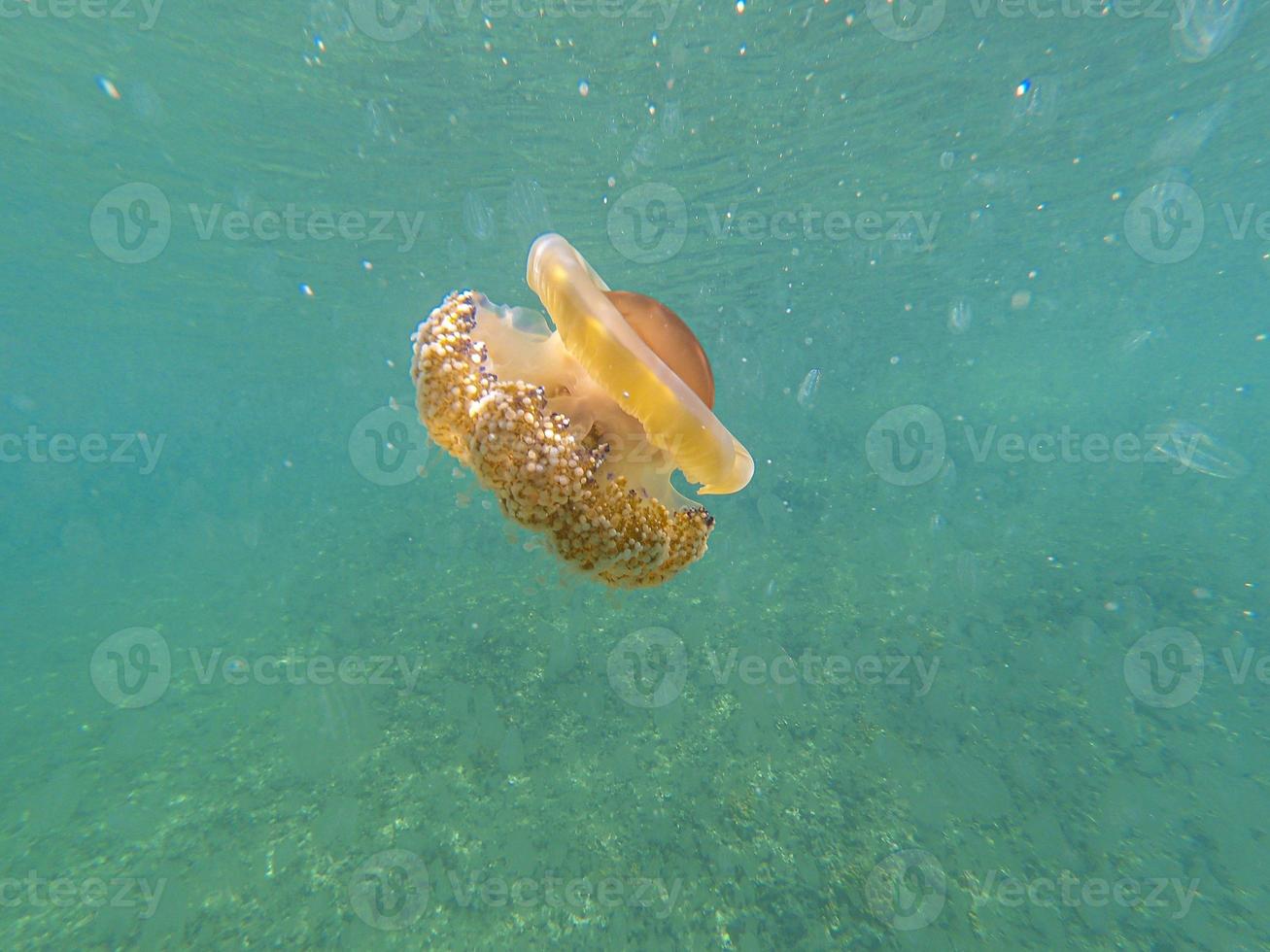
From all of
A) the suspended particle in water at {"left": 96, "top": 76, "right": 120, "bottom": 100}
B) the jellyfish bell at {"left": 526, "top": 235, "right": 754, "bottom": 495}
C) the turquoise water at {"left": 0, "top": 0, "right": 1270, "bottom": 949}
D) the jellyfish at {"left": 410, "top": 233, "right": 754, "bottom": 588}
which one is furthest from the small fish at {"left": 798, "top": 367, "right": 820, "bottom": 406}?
the jellyfish bell at {"left": 526, "top": 235, "right": 754, "bottom": 495}

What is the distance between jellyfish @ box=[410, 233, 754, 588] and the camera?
6.07 ft

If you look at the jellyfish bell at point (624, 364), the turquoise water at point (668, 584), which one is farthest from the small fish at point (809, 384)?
the jellyfish bell at point (624, 364)

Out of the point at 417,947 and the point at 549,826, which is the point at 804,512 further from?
the point at 417,947

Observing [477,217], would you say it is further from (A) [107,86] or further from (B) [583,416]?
(B) [583,416]

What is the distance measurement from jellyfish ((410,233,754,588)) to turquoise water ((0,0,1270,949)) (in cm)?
37

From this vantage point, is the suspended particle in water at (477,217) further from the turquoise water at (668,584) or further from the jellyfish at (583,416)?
the jellyfish at (583,416)

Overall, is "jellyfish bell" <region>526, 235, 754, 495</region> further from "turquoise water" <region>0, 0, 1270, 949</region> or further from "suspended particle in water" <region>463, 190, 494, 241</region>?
"suspended particle in water" <region>463, 190, 494, 241</region>

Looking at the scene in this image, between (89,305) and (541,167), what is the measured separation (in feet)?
90.7

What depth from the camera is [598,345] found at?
1.81m

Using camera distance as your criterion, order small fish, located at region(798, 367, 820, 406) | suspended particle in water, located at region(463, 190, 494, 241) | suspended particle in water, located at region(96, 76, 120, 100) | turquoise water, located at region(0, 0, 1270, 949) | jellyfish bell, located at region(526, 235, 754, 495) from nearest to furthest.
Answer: jellyfish bell, located at region(526, 235, 754, 495), turquoise water, located at region(0, 0, 1270, 949), suspended particle in water, located at region(96, 76, 120, 100), suspended particle in water, located at region(463, 190, 494, 241), small fish, located at region(798, 367, 820, 406)

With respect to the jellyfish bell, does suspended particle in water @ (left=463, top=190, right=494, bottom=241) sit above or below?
above

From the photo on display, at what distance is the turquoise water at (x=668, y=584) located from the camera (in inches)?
191

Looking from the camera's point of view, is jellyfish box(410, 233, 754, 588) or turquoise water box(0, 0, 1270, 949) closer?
jellyfish box(410, 233, 754, 588)

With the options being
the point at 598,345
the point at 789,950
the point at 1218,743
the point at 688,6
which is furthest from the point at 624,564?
the point at 688,6
